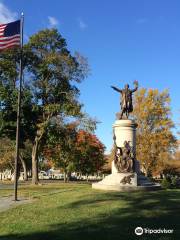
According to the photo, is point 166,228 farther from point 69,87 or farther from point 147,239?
point 69,87

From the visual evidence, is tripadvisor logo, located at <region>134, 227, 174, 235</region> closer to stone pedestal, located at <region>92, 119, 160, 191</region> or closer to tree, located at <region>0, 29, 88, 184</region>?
stone pedestal, located at <region>92, 119, 160, 191</region>

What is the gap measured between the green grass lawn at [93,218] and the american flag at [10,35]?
30.0 ft

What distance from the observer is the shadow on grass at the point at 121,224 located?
11.6 m

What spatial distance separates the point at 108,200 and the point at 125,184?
645cm

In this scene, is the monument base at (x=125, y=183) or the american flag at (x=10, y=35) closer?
the american flag at (x=10, y=35)

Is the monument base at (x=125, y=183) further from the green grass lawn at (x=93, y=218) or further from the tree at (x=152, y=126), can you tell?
the tree at (x=152, y=126)

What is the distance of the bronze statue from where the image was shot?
82.8 ft

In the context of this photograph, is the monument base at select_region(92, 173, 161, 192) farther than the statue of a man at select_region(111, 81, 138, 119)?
No

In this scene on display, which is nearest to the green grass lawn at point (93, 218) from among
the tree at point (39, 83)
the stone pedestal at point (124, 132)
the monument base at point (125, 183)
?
the monument base at point (125, 183)

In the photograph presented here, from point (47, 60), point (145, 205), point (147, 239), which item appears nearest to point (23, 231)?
point (147, 239)

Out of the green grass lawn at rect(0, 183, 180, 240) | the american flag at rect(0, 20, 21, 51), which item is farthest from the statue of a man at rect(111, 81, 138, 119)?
the green grass lawn at rect(0, 183, 180, 240)

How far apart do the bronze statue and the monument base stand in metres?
0.43

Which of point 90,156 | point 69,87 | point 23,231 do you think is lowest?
point 23,231

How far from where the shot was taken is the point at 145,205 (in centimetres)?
1639
